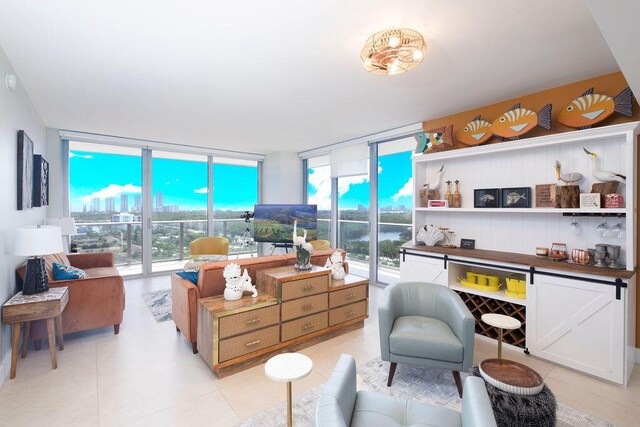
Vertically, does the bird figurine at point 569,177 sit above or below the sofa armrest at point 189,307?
above

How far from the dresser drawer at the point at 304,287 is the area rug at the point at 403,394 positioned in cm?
82

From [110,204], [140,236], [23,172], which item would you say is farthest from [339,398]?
[110,204]

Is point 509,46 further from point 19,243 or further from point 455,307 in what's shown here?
point 19,243

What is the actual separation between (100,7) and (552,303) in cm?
415

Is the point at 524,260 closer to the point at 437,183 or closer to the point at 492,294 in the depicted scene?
the point at 492,294

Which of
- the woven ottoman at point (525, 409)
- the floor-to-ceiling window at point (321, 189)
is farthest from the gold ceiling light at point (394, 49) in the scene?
the floor-to-ceiling window at point (321, 189)

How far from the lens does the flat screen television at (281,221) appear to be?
223 inches

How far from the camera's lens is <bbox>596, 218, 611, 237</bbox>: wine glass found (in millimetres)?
2756

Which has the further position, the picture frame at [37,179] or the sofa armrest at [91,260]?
the sofa armrest at [91,260]

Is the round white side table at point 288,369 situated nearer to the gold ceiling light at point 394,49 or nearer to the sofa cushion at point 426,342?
the sofa cushion at point 426,342

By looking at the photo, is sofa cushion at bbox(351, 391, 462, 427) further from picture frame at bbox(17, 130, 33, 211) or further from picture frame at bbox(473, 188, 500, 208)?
picture frame at bbox(17, 130, 33, 211)

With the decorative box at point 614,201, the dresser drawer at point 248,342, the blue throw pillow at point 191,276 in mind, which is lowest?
the dresser drawer at point 248,342

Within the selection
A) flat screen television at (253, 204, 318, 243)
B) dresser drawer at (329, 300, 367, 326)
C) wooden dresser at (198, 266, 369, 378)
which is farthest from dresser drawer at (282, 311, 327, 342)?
flat screen television at (253, 204, 318, 243)

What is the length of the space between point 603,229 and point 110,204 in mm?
7214
